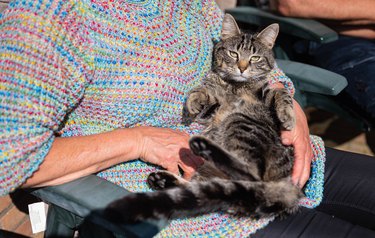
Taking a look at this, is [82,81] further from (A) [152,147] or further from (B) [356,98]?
(B) [356,98]

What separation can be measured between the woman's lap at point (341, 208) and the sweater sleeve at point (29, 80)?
2.52 ft

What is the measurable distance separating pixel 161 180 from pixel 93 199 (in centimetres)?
33

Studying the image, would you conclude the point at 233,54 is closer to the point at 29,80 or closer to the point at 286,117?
the point at 286,117

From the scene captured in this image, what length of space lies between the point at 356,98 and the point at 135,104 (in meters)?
1.36

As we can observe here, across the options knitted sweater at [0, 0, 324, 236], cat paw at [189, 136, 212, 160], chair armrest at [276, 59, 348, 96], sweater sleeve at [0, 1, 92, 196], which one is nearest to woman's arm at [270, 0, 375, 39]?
chair armrest at [276, 59, 348, 96]

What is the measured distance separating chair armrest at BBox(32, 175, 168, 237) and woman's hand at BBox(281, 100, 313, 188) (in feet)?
2.14

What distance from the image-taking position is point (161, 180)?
4.40 feet

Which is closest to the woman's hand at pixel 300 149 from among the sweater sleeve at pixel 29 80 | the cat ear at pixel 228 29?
the cat ear at pixel 228 29

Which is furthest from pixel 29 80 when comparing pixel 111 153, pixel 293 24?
pixel 293 24

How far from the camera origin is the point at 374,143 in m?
3.26

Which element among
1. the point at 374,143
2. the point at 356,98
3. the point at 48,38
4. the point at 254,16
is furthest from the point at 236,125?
the point at 374,143

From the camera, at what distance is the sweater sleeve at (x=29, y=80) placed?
1027mm

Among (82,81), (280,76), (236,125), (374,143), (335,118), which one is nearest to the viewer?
(82,81)

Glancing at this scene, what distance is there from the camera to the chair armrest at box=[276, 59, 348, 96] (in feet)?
5.98
